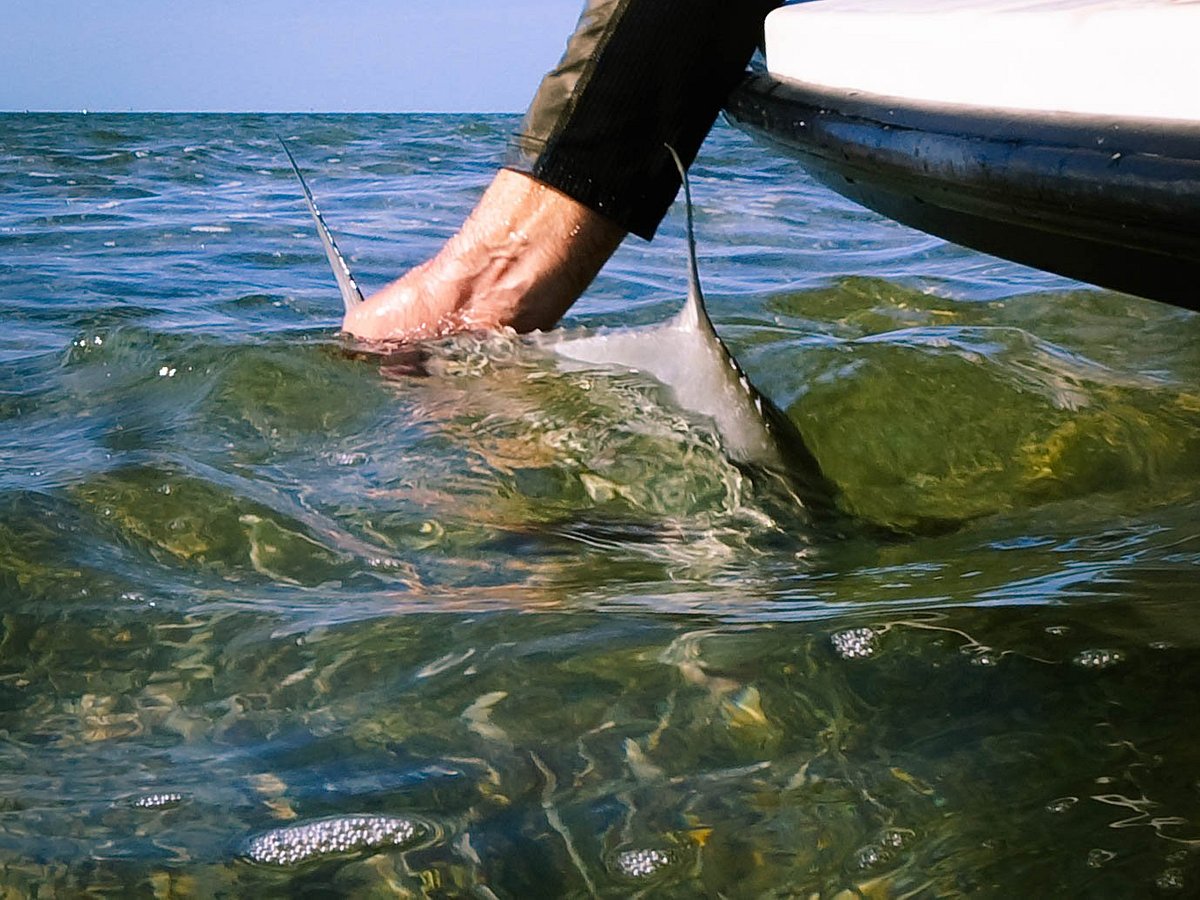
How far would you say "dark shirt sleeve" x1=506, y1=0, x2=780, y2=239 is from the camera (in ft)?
8.43

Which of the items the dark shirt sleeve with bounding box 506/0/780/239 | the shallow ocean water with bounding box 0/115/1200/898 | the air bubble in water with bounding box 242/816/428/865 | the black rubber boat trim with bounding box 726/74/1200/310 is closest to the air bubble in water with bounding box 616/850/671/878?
the shallow ocean water with bounding box 0/115/1200/898

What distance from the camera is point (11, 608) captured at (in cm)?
181

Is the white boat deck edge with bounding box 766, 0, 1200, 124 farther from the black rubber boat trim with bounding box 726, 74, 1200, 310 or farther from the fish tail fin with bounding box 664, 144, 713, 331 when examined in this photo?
the fish tail fin with bounding box 664, 144, 713, 331

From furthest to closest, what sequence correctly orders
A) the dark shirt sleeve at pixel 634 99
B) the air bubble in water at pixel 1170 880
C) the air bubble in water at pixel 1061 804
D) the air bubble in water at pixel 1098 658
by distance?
the dark shirt sleeve at pixel 634 99, the air bubble in water at pixel 1098 658, the air bubble in water at pixel 1061 804, the air bubble in water at pixel 1170 880

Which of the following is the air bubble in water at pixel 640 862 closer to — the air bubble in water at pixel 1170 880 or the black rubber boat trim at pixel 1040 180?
the air bubble in water at pixel 1170 880

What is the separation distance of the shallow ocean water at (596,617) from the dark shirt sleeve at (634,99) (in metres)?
0.39

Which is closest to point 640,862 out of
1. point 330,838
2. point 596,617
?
point 330,838

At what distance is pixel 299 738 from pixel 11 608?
1.92 feet

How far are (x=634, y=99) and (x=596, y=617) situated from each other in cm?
128

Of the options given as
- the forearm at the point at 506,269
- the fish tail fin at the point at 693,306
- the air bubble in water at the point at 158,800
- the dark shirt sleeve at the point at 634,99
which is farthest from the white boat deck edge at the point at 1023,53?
the air bubble in water at the point at 158,800

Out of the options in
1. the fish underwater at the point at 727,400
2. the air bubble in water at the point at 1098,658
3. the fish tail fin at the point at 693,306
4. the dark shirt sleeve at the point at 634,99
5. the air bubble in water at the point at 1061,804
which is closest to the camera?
the air bubble in water at the point at 1061,804

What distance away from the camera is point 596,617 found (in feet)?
5.61

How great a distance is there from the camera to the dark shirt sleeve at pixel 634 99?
8.43 ft

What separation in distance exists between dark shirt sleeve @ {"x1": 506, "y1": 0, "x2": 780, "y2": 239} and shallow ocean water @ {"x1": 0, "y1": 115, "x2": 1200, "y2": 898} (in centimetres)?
39
